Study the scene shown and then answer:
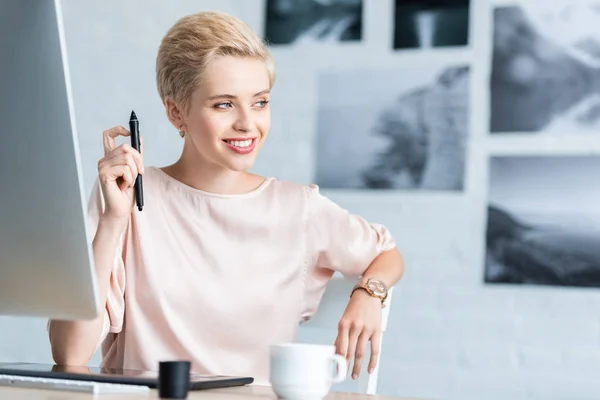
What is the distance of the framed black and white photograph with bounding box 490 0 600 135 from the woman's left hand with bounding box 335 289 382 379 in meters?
1.55

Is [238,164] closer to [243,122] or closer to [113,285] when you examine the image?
[243,122]

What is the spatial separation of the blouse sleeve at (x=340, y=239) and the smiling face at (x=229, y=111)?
21 cm

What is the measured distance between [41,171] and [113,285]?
73 cm

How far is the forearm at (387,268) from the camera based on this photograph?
1648 millimetres

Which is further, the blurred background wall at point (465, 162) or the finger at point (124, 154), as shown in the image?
the blurred background wall at point (465, 162)

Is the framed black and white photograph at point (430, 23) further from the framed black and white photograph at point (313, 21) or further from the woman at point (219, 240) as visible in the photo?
the woman at point (219, 240)

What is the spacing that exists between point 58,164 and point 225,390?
38 cm

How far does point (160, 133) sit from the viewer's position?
11.0 ft

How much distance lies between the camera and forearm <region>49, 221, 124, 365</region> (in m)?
1.46

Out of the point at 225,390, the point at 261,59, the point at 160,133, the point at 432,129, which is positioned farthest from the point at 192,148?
the point at 160,133

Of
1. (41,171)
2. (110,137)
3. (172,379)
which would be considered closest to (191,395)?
(172,379)

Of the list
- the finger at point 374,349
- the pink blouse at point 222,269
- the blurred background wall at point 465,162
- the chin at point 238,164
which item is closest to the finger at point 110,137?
the pink blouse at point 222,269

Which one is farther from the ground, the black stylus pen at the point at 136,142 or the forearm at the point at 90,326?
the black stylus pen at the point at 136,142

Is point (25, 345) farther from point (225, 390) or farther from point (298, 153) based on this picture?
Answer: point (225, 390)
